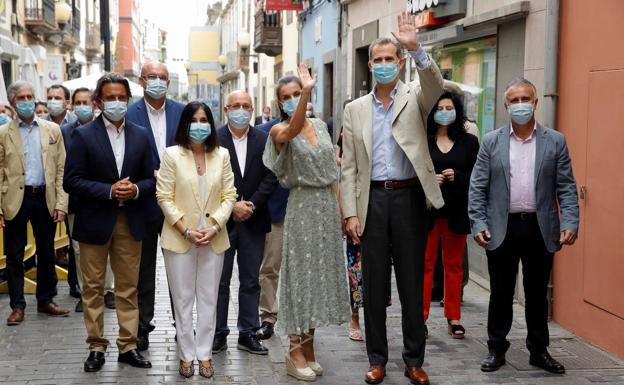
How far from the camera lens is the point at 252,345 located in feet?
22.4

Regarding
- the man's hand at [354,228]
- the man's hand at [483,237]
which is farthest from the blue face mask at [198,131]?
the man's hand at [483,237]

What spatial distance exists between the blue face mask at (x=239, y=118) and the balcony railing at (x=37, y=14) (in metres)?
24.2

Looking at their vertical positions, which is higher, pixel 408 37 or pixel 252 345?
pixel 408 37

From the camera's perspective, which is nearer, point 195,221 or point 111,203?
point 195,221

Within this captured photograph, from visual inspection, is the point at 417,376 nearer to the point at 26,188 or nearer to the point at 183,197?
the point at 183,197

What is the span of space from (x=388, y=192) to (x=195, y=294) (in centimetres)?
153

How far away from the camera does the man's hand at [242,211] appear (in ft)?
21.5

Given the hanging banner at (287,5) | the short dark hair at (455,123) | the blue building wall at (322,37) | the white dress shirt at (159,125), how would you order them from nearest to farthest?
the white dress shirt at (159,125), the short dark hair at (455,123), the blue building wall at (322,37), the hanging banner at (287,5)

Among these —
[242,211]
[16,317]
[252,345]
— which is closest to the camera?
[242,211]

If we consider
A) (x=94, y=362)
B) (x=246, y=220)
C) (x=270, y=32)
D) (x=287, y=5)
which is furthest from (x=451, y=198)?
(x=270, y=32)

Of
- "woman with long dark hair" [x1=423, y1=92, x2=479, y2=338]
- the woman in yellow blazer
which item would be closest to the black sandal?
"woman with long dark hair" [x1=423, y1=92, x2=479, y2=338]

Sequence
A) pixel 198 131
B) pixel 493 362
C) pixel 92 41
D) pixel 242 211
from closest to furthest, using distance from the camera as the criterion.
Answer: pixel 198 131, pixel 493 362, pixel 242 211, pixel 92 41

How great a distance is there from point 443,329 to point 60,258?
5294 millimetres

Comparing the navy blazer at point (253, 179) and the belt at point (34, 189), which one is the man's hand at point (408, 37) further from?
the belt at point (34, 189)
